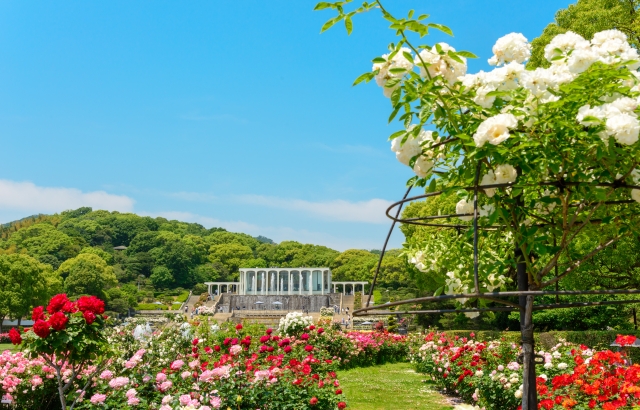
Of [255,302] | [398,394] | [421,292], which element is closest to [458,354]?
[398,394]

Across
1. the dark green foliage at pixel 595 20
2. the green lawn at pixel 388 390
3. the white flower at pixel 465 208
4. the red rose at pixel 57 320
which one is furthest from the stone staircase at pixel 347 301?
the white flower at pixel 465 208

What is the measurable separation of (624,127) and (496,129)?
45cm

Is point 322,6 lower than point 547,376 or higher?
higher

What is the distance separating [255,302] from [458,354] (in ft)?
132

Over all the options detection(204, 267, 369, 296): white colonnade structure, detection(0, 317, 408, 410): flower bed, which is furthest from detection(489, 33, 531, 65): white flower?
detection(204, 267, 369, 296): white colonnade structure

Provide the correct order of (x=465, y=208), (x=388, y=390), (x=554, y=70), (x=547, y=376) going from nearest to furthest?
(x=554, y=70) < (x=465, y=208) < (x=547, y=376) < (x=388, y=390)

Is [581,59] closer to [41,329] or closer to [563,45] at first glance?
[563,45]

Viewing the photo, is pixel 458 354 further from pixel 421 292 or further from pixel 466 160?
pixel 421 292

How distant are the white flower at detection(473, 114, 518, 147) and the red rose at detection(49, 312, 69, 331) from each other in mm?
4433

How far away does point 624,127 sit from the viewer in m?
2.10

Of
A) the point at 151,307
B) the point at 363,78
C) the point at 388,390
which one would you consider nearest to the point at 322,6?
the point at 363,78

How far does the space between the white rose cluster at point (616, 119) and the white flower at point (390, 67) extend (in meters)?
0.70

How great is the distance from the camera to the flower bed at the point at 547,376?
185 inches

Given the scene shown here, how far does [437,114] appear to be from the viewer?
7.64 ft
